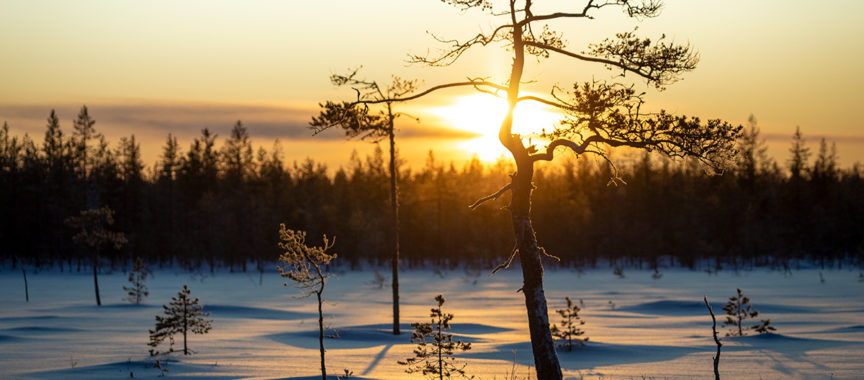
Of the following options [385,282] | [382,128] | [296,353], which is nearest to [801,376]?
[296,353]

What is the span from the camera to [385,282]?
66.7m

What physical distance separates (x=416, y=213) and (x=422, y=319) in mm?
60524

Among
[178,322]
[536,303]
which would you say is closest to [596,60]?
[536,303]

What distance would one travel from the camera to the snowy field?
64.6ft

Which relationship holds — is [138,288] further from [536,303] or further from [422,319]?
[536,303]

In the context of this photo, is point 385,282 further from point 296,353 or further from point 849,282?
point 296,353

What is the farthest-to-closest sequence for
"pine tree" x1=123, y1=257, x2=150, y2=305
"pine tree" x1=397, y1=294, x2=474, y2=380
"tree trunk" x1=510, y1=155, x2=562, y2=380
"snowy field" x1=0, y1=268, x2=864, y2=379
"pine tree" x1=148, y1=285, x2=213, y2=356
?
"pine tree" x1=123, y1=257, x2=150, y2=305, "pine tree" x1=148, y1=285, x2=213, y2=356, "snowy field" x1=0, y1=268, x2=864, y2=379, "pine tree" x1=397, y1=294, x2=474, y2=380, "tree trunk" x1=510, y1=155, x2=562, y2=380

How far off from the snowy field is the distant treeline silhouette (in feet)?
123

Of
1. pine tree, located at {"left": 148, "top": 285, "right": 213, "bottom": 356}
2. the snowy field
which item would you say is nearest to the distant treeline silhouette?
the snowy field

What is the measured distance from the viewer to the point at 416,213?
94.8m

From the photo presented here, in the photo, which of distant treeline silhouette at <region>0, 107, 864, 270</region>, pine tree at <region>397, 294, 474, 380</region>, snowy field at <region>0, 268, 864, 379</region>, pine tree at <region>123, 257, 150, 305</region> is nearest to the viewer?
pine tree at <region>397, 294, 474, 380</region>

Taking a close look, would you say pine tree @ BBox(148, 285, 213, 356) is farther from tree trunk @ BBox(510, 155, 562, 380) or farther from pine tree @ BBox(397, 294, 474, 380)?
tree trunk @ BBox(510, 155, 562, 380)

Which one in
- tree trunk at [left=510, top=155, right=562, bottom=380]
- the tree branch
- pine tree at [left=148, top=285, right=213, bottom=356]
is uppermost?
the tree branch

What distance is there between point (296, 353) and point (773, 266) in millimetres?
73996
